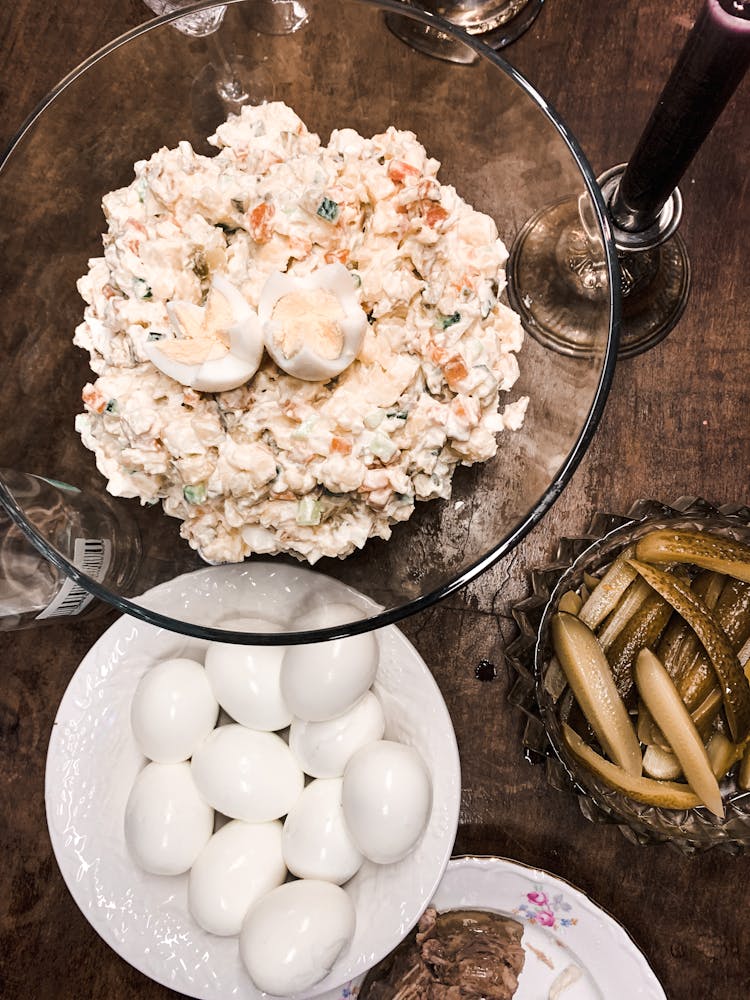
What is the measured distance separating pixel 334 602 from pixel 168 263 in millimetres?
440

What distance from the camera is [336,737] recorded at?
115 cm

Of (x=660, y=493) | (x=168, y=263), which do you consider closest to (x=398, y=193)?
(x=168, y=263)

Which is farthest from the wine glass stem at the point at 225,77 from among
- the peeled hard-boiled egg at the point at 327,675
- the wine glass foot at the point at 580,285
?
the peeled hard-boiled egg at the point at 327,675

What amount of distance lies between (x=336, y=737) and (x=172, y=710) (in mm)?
229

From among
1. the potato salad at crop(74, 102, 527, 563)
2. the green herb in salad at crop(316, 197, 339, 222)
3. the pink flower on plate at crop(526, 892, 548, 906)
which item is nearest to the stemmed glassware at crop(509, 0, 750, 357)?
the potato salad at crop(74, 102, 527, 563)

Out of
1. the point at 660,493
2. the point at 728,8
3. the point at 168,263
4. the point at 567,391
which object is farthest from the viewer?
the point at 660,493

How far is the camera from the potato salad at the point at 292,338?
886 mm

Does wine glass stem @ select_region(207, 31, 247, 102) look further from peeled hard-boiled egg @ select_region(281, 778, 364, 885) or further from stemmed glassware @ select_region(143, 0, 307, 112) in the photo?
peeled hard-boiled egg @ select_region(281, 778, 364, 885)

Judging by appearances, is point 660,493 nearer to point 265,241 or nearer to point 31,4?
point 265,241

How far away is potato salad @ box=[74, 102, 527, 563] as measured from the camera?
34.9 inches

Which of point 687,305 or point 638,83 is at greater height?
point 638,83

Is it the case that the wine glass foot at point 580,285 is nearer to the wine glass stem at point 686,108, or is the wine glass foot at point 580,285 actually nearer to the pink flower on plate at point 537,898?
the wine glass stem at point 686,108

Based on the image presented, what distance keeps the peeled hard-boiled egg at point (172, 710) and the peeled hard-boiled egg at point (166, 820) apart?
0.03 meters

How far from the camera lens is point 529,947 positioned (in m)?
1.25
